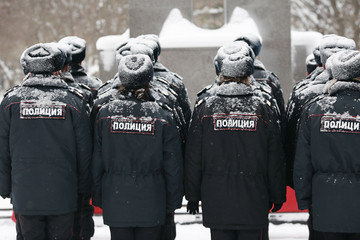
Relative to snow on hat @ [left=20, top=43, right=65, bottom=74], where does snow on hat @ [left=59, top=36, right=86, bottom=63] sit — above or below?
above

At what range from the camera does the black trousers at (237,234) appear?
14.8 feet

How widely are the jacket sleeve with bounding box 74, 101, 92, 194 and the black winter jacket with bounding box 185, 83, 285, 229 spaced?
85 cm

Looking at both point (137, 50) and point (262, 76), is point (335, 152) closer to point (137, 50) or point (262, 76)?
point (137, 50)

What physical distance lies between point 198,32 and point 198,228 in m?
3.90

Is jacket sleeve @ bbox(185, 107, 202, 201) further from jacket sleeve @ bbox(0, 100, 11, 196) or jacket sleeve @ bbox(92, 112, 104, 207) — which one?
jacket sleeve @ bbox(0, 100, 11, 196)

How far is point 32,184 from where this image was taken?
4.62m

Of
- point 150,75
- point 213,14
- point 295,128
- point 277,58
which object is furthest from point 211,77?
point 213,14

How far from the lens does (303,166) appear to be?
4344 millimetres

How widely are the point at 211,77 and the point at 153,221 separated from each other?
17.5 feet

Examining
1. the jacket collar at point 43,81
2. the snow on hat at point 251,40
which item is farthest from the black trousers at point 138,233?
the snow on hat at point 251,40

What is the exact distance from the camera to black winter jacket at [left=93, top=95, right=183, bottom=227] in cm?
446

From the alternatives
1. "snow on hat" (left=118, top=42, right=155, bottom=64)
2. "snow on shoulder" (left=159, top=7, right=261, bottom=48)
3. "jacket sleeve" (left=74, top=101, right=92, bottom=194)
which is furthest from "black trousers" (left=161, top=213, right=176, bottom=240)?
"snow on shoulder" (left=159, top=7, right=261, bottom=48)

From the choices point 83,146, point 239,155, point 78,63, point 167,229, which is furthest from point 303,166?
point 78,63

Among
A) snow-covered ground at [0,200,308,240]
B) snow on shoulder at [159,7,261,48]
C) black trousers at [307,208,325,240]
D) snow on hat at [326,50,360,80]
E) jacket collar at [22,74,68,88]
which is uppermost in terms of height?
snow on shoulder at [159,7,261,48]
